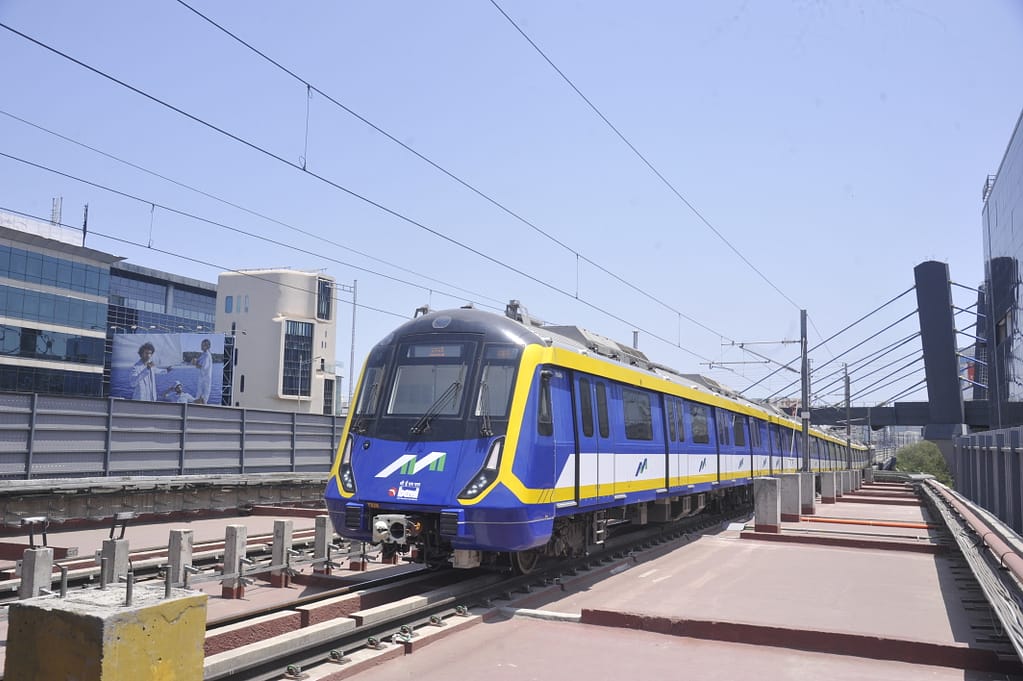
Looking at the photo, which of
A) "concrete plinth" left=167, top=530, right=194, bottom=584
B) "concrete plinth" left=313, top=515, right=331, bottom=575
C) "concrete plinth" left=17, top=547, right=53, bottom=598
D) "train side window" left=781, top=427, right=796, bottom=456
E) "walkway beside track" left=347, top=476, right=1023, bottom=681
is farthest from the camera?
"train side window" left=781, top=427, right=796, bottom=456

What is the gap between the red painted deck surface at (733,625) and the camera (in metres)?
7.89

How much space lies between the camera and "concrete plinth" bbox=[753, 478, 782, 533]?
18.3 meters

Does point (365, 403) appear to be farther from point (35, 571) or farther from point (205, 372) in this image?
point (205, 372)

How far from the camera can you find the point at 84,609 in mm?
4812

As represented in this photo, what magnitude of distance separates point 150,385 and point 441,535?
80.7 m

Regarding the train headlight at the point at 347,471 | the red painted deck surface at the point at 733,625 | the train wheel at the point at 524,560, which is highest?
the train headlight at the point at 347,471

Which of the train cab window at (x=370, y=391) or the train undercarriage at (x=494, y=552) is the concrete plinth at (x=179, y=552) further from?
the train cab window at (x=370, y=391)

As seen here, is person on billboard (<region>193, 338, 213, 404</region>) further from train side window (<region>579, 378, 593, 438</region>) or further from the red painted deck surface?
train side window (<region>579, 378, 593, 438</region>)

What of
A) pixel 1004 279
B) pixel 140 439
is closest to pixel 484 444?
pixel 140 439

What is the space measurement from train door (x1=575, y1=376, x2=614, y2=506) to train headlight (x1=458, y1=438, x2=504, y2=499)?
1783 mm

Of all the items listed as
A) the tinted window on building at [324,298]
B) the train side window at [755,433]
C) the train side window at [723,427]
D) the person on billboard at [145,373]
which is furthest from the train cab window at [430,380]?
the tinted window on building at [324,298]

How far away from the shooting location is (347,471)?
1105cm

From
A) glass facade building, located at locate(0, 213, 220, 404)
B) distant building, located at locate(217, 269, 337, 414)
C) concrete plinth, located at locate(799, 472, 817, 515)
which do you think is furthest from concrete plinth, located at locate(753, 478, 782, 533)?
distant building, located at locate(217, 269, 337, 414)

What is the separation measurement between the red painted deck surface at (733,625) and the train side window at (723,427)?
18.1 feet
